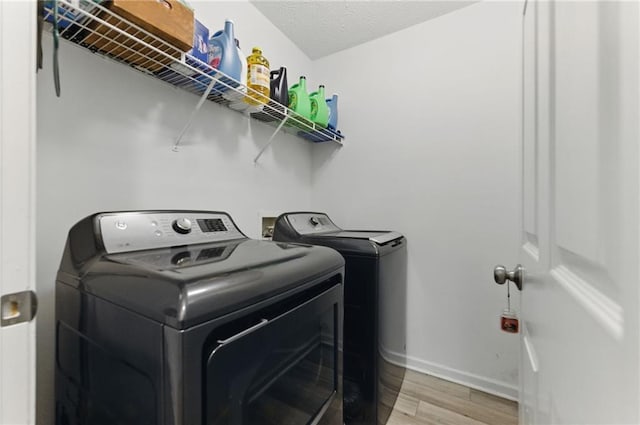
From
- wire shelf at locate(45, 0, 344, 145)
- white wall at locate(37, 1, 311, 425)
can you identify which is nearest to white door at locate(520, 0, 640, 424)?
wire shelf at locate(45, 0, 344, 145)

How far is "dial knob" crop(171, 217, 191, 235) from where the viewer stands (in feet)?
3.38

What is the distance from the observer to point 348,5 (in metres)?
1.82

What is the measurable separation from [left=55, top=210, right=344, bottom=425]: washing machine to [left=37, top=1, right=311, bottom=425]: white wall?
8.6 inches

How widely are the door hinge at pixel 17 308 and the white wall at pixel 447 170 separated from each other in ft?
6.32

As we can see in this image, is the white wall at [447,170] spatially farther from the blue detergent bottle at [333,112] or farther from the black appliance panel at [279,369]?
the black appliance panel at [279,369]

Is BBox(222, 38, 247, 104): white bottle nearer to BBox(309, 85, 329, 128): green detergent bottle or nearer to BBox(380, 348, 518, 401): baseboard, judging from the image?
BBox(309, 85, 329, 128): green detergent bottle

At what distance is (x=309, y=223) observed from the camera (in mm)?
1835

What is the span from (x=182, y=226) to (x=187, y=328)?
612 mm

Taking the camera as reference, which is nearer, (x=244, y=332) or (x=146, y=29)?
(x=244, y=332)

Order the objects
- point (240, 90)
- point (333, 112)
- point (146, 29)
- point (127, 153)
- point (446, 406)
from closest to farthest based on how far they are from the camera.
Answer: point (146, 29) → point (127, 153) → point (240, 90) → point (446, 406) → point (333, 112)

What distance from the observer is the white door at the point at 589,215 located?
28cm

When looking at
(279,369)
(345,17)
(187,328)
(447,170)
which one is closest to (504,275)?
(279,369)

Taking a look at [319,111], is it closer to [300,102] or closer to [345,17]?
[300,102]

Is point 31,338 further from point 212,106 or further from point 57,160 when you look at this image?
point 212,106
